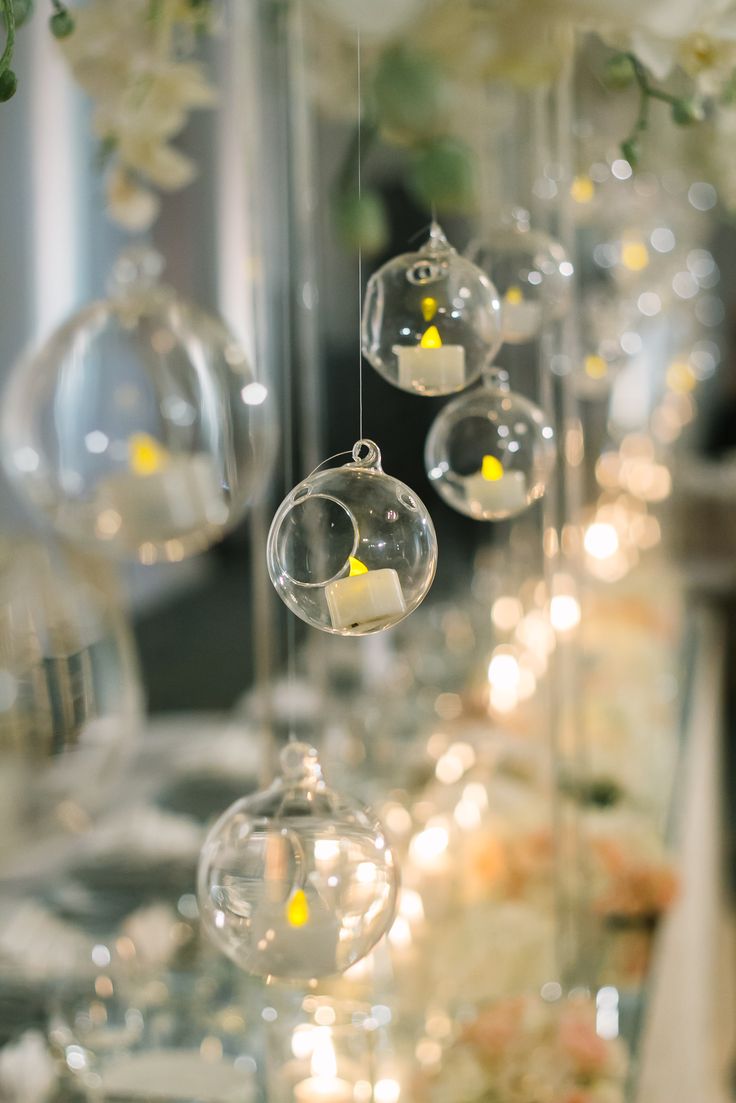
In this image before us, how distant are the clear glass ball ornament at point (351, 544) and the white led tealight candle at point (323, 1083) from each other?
1.76 ft

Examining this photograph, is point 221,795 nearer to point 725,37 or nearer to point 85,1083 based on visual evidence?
point 85,1083

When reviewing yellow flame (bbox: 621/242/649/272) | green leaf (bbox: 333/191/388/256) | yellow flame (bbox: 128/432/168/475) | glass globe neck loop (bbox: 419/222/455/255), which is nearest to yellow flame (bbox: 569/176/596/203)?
green leaf (bbox: 333/191/388/256)

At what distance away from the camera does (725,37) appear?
82cm

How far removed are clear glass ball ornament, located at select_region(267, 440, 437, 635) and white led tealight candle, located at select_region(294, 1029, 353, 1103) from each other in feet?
1.76

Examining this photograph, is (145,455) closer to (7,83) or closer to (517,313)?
(517,313)

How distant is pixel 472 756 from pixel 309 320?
1047 millimetres

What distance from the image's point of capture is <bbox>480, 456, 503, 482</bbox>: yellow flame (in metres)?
0.85

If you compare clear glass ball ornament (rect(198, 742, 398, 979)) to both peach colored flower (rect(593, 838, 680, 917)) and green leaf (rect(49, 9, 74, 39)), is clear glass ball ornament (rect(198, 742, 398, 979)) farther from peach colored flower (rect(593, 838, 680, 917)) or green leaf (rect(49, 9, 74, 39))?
peach colored flower (rect(593, 838, 680, 917))

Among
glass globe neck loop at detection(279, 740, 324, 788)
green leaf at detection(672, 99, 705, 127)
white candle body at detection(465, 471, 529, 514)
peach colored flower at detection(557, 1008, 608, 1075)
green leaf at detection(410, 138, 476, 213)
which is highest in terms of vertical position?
green leaf at detection(672, 99, 705, 127)

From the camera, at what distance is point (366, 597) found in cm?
60

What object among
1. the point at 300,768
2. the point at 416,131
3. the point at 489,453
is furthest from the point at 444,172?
the point at 300,768

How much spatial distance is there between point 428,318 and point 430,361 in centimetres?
2

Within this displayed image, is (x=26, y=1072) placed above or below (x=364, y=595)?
below

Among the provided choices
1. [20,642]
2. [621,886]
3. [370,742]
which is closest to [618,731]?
[370,742]
